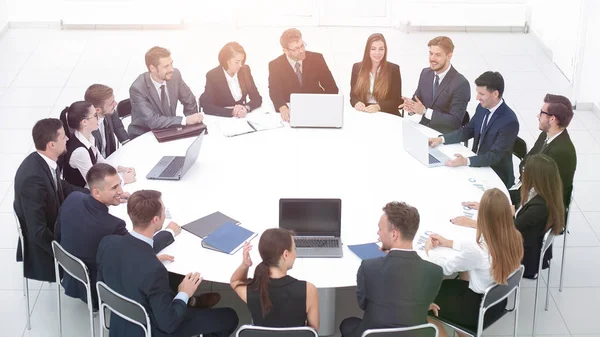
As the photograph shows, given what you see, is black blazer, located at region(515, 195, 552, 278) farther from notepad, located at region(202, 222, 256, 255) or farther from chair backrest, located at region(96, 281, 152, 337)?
chair backrest, located at region(96, 281, 152, 337)

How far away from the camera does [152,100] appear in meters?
6.67

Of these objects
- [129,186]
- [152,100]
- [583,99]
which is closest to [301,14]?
[583,99]

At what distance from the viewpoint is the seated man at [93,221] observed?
15.9 feet

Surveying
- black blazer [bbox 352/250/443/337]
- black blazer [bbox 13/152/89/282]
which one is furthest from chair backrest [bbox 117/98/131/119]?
black blazer [bbox 352/250/443/337]

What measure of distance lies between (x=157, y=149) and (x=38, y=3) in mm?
6012

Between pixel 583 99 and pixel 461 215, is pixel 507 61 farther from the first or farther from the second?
pixel 461 215

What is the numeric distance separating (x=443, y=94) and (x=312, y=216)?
7.75ft

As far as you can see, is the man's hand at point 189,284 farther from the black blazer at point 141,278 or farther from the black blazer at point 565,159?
the black blazer at point 565,159

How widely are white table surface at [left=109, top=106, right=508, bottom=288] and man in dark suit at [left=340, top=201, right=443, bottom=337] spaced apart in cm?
27

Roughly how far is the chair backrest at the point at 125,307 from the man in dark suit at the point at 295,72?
3056 millimetres

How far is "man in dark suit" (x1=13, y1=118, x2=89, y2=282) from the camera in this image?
5.21 meters

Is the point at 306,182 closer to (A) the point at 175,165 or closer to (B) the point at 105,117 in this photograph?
(A) the point at 175,165

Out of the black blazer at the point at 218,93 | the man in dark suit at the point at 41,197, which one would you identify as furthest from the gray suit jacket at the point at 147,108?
the man in dark suit at the point at 41,197

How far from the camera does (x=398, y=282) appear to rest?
425cm
